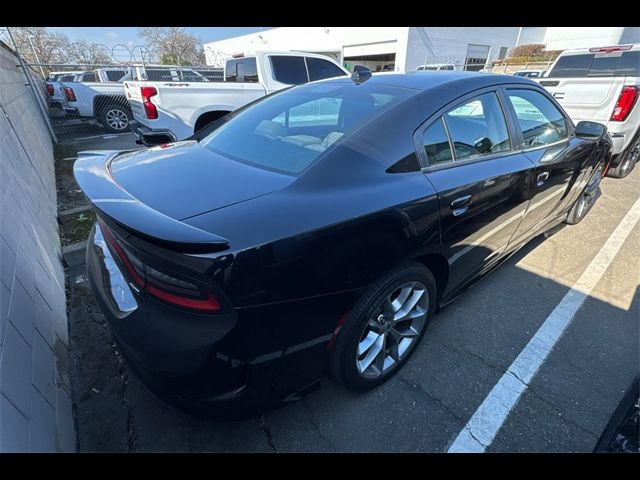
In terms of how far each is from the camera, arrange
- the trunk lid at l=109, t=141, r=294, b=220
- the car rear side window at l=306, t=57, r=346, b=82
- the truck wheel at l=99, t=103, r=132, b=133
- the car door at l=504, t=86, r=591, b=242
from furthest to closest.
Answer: the truck wheel at l=99, t=103, r=132, b=133, the car rear side window at l=306, t=57, r=346, b=82, the car door at l=504, t=86, r=591, b=242, the trunk lid at l=109, t=141, r=294, b=220

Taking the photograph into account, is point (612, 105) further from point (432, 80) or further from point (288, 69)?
point (288, 69)

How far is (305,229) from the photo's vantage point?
4.37 ft

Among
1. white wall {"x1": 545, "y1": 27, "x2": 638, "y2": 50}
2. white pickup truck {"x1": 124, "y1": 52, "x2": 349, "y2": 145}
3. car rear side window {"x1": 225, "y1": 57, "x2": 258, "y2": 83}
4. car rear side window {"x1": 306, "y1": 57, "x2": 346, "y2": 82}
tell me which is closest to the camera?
white pickup truck {"x1": 124, "y1": 52, "x2": 349, "y2": 145}

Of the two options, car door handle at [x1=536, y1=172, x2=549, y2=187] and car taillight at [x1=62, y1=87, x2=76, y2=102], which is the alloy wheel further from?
car taillight at [x1=62, y1=87, x2=76, y2=102]

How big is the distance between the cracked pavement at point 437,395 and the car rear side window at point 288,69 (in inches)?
202

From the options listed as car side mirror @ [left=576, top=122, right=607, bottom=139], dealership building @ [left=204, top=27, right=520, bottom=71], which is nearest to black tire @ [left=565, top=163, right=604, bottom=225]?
car side mirror @ [left=576, top=122, right=607, bottom=139]

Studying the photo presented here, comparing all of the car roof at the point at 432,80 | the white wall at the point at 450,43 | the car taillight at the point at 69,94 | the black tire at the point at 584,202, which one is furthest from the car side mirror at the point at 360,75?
the white wall at the point at 450,43

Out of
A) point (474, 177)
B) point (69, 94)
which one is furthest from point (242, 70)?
point (474, 177)

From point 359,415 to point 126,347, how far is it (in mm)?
1259

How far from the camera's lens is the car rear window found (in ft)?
20.9

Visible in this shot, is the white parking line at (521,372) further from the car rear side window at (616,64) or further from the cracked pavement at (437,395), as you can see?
the car rear side window at (616,64)

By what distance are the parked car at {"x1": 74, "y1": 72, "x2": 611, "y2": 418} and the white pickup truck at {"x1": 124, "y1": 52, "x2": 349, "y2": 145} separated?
3472mm

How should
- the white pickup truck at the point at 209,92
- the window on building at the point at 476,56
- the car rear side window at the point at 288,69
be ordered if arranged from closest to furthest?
1. the white pickup truck at the point at 209,92
2. the car rear side window at the point at 288,69
3. the window on building at the point at 476,56

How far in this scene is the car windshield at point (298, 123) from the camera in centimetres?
177
